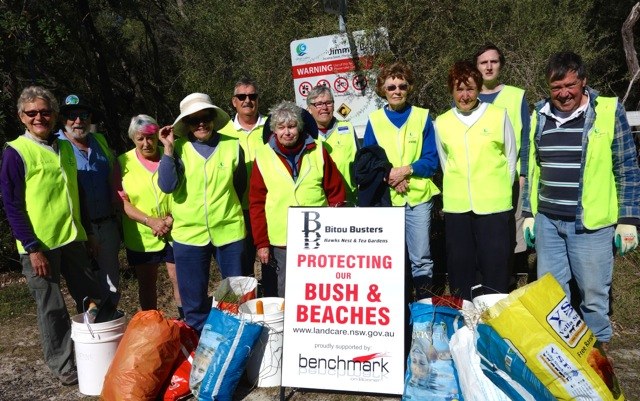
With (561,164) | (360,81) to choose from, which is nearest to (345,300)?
(561,164)

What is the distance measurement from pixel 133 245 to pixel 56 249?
77 centimetres

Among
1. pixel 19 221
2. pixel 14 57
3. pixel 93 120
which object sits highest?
pixel 14 57

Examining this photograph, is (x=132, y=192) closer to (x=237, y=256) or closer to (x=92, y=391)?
(x=237, y=256)

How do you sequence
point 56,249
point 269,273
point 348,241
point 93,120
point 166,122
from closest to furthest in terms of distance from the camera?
point 348,241, point 56,249, point 269,273, point 93,120, point 166,122

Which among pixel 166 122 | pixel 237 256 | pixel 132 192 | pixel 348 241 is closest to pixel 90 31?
pixel 166 122

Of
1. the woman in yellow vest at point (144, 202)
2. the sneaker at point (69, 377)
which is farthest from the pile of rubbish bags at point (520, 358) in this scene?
the sneaker at point (69, 377)

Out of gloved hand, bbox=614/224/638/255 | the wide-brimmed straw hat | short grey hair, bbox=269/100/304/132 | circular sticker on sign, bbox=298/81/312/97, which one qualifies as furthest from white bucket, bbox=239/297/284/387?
circular sticker on sign, bbox=298/81/312/97

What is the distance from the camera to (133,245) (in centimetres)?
490

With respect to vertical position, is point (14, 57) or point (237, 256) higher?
point (14, 57)

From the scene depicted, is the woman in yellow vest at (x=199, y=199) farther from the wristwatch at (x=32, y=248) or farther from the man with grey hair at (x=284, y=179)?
the wristwatch at (x=32, y=248)

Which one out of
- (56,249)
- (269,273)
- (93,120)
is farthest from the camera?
(93,120)

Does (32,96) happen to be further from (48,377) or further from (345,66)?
(345,66)

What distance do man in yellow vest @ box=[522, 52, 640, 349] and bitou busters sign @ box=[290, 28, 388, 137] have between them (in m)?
2.64

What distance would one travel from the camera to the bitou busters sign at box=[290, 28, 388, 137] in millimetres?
6277
